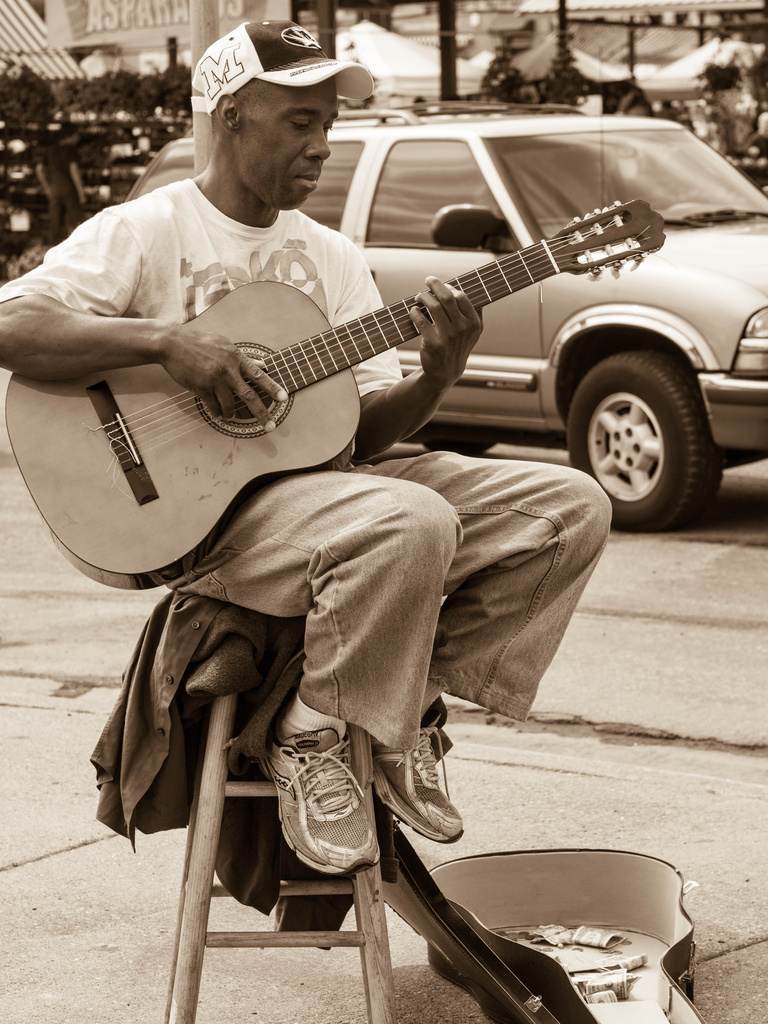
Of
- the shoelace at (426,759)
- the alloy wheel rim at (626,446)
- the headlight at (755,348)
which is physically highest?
the shoelace at (426,759)

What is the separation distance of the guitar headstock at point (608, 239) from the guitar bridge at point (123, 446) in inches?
32.7

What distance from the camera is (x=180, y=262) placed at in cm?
286

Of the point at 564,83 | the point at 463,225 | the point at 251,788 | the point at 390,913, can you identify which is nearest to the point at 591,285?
the point at 463,225

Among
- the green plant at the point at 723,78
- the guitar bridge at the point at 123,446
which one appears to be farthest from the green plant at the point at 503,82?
the guitar bridge at the point at 123,446

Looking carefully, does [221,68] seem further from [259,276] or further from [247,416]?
[247,416]

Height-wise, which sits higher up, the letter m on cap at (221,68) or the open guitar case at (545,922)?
the letter m on cap at (221,68)

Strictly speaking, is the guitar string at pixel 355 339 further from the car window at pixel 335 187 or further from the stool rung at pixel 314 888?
the car window at pixel 335 187

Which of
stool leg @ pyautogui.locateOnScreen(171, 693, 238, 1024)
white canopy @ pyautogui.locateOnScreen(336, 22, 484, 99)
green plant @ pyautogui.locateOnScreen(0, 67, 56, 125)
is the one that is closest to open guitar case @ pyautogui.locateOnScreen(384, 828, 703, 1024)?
stool leg @ pyautogui.locateOnScreen(171, 693, 238, 1024)

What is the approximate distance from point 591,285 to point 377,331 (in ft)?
15.7

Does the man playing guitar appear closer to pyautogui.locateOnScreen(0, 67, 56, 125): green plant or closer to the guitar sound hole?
the guitar sound hole

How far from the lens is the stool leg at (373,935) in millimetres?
2623

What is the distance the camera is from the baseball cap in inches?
110

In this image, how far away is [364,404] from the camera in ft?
10.1

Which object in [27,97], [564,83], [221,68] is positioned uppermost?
[221,68]
